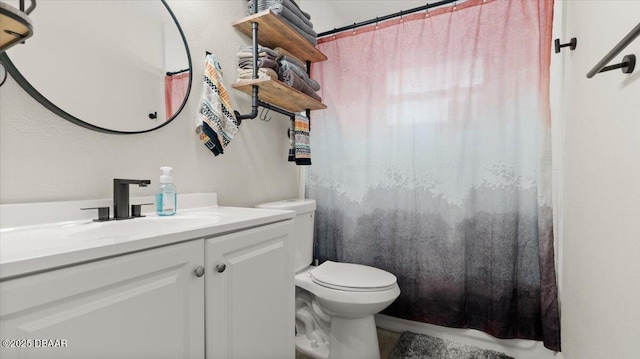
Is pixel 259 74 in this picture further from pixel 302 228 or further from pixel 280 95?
pixel 302 228

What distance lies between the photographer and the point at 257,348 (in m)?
0.94

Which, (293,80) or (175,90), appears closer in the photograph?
(175,90)

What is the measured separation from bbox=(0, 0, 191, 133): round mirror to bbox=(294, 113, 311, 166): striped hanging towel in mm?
690

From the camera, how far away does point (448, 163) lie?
5.54 feet

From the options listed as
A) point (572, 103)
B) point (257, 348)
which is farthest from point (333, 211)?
point (572, 103)

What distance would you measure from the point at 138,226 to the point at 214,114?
595 millimetres

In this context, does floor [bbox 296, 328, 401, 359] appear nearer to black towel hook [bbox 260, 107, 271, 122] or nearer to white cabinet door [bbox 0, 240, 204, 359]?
white cabinet door [bbox 0, 240, 204, 359]

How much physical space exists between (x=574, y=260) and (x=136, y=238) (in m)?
1.68

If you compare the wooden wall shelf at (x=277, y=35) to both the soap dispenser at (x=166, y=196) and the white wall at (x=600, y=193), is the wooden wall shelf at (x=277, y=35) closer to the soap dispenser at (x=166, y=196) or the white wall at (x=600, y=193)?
the soap dispenser at (x=166, y=196)

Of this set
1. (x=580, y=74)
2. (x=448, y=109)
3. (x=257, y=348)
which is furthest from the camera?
(x=448, y=109)

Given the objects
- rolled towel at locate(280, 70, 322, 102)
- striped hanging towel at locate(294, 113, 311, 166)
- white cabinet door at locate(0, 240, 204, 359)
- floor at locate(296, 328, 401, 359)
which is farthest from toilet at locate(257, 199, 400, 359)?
white cabinet door at locate(0, 240, 204, 359)

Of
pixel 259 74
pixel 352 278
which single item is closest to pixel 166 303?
pixel 352 278

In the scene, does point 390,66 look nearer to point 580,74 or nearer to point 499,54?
point 499,54

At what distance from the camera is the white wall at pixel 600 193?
801 mm
